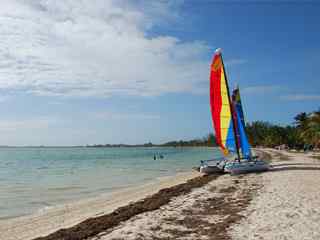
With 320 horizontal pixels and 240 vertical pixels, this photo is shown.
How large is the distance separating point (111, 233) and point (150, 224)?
3.17ft

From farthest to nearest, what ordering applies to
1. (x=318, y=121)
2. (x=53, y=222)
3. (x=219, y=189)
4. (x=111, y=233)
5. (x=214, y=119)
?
(x=318, y=121) < (x=214, y=119) < (x=219, y=189) < (x=53, y=222) < (x=111, y=233)

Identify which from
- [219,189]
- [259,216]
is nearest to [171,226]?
[259,216]

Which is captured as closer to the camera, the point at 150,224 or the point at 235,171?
the point at 150,224

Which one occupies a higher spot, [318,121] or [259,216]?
[318,121]

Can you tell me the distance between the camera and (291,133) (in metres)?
87.2

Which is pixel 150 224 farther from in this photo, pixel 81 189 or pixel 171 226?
pixel 81 189

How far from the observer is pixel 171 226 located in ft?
26.0

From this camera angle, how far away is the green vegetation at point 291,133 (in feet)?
156

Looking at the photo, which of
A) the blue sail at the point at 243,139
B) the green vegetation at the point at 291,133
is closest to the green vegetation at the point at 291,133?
the green vegetation at the point at 291,133

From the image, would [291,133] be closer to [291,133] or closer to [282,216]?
[291,133]

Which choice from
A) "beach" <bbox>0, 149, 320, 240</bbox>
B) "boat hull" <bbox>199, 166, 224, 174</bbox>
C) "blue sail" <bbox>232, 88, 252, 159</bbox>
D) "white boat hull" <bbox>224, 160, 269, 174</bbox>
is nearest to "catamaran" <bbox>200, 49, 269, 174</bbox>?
"white boat hull" <bbox>224, 160, 269, 174</bbox>

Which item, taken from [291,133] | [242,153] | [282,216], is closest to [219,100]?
[242,153]

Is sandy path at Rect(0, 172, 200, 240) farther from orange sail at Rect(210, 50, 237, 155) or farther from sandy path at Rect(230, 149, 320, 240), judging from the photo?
orange sail at Rect(210, 50, 237, 155)

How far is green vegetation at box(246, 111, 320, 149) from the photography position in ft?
156
